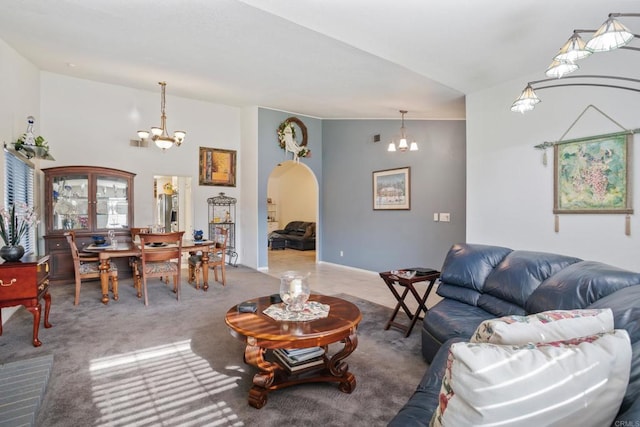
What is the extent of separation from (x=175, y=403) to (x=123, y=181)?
186 inches

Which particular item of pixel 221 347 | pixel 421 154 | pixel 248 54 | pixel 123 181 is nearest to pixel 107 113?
pixel 123 181

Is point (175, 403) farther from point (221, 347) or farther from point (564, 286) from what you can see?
point (564, 286)

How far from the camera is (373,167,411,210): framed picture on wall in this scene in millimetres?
5965

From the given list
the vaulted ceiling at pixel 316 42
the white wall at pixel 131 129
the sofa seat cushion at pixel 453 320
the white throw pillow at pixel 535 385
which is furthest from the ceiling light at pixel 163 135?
the white throw pillow at pixel 535 385

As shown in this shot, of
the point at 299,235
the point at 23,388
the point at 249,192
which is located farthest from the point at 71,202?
the point at 299,235

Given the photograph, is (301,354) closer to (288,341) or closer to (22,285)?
(288,341)

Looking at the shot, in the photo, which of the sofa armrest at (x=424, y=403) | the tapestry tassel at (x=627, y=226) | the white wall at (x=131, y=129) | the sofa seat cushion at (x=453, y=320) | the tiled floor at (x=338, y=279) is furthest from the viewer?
the white wall at (x=131, y=129)

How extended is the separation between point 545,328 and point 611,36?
61.5 inches

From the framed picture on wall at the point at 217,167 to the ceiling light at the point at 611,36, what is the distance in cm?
632

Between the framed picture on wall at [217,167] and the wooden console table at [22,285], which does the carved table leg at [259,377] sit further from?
the framed picture on wall at [217,167]

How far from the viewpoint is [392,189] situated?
6211mm

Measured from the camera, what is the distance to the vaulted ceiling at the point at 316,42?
280 centimetres

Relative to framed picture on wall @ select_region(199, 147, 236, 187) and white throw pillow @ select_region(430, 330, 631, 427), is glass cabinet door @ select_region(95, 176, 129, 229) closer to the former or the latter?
framed picture on wall @ select_region(199, 147, 236, 187)

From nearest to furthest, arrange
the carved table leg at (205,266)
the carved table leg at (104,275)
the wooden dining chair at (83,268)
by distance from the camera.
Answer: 1. the wooden dining chair at (83,268)
2. the carved table leg at (104,275)
3. the carved table leg at (205,266)
